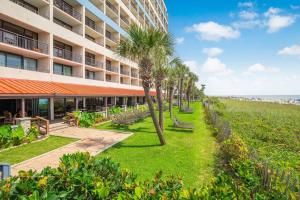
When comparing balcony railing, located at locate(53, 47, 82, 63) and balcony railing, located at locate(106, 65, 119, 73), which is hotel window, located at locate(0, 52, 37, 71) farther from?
balcony railing, located at locate(106, 65, 119, 73)

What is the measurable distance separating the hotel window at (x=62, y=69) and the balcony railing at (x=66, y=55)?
114 centimetres

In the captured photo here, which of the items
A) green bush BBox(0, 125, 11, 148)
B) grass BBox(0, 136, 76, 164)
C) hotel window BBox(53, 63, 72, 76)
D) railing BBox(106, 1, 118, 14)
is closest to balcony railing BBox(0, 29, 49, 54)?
hotel window BBox(53, 63, 72, 76)

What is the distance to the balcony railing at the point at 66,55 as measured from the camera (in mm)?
22153

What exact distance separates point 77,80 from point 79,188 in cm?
2243

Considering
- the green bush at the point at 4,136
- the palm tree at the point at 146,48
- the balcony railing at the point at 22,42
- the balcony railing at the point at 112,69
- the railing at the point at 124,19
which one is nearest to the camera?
the green bush at the point at 4,136

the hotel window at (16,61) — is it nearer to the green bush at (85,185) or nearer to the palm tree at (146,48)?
the palm tree at (146,48)

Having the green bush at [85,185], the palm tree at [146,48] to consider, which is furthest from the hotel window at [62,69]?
the green bush at [85,185]

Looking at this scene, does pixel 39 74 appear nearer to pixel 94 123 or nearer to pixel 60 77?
pixel 60 77

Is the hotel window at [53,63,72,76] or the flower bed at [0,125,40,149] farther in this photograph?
the hotel window at [53,63,72,76]

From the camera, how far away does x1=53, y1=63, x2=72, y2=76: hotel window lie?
891 inches

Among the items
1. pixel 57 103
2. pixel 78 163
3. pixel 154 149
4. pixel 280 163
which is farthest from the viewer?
pixel 57 103

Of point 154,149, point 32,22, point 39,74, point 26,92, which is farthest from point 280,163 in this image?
point 32,22

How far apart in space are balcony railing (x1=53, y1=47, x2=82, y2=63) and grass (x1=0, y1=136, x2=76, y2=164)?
12258 mm

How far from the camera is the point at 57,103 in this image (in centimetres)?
2320
